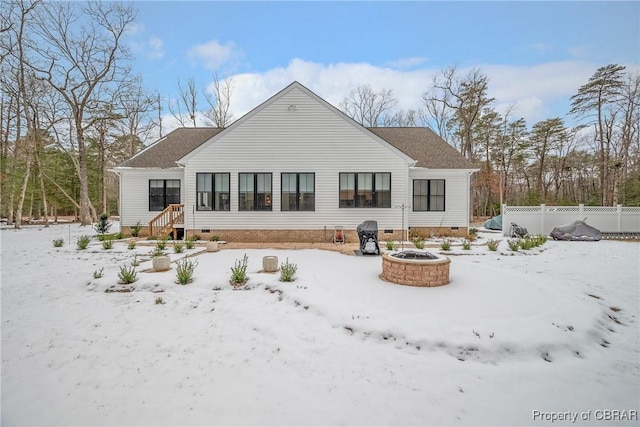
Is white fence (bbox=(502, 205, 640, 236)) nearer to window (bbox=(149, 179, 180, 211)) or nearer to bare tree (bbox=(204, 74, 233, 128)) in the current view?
window (bbox=(149, 179, 180, 211))

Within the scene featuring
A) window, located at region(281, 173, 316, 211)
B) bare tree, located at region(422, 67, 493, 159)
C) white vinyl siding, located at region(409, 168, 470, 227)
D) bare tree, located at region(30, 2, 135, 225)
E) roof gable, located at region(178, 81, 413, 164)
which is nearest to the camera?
roof gable, located at region(178, 81, 413, 164)

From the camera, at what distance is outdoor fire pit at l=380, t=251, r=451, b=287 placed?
610 cm

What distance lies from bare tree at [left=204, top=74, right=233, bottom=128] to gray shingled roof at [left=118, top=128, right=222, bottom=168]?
1216 cm

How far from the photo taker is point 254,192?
12.8m

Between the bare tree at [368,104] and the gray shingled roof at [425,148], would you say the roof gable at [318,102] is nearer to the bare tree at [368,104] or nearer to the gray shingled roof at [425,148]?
the gray shingled roof at [425,148]

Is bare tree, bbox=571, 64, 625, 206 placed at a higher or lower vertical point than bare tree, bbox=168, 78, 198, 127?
lower

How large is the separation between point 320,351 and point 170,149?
15.8m

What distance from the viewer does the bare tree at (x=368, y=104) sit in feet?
98.4

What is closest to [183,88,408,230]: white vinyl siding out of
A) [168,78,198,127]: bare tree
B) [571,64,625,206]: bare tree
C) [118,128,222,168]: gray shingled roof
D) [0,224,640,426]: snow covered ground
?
[118,128,222,168]: gray shingled roof

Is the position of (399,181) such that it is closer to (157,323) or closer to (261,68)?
(157,323)

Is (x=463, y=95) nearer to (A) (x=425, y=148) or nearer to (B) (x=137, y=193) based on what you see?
(A) (x=425, y=148)

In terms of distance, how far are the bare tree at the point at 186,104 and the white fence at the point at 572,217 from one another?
30274 millimetres

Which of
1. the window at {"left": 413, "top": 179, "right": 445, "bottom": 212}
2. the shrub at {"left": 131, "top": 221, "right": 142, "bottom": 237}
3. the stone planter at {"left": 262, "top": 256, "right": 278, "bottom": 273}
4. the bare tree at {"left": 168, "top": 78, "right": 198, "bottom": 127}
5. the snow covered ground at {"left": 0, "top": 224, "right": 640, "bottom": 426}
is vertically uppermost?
the bare tree at {"left": 168, "top": 78, "right": 198, "bottom": 127}

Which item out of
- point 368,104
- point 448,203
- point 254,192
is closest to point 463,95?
point 368,104
